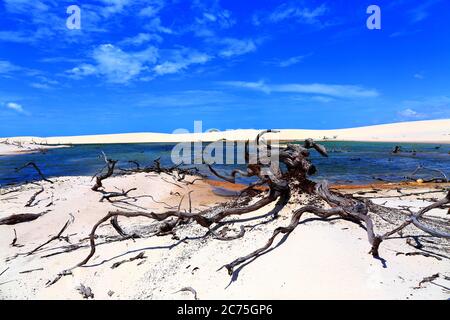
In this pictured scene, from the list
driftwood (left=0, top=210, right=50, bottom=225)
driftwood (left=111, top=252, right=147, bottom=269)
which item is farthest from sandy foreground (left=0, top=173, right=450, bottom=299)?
driftwood (left=0, top=210, right=50, bottom=225)

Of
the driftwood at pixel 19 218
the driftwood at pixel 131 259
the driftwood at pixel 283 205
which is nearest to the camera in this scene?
the driftwood at pixel 283 205

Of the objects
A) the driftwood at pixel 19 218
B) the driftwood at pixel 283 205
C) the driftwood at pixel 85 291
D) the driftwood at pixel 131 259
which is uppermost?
the driftwood at pixel 283 205

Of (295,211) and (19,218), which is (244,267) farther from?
Answer: (19,218)

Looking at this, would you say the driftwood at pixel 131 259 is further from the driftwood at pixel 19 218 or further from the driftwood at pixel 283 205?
the driftwood at pixel 19 218

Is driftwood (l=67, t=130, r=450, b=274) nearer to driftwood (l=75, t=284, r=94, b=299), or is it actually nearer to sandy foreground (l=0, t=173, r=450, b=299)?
sandy foreground (l=0, t=173, r=450, b=299)

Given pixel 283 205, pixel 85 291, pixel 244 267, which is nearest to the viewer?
pixel 244 267

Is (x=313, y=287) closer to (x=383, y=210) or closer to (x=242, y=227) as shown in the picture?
(x=242, y=227)

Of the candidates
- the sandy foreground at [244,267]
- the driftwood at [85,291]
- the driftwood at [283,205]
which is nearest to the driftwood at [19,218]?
the sandy foreground at [244,267]

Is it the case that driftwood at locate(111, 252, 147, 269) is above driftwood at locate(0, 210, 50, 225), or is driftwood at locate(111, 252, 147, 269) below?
below

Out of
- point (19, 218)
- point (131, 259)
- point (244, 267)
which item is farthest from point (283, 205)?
point (19, 218)
